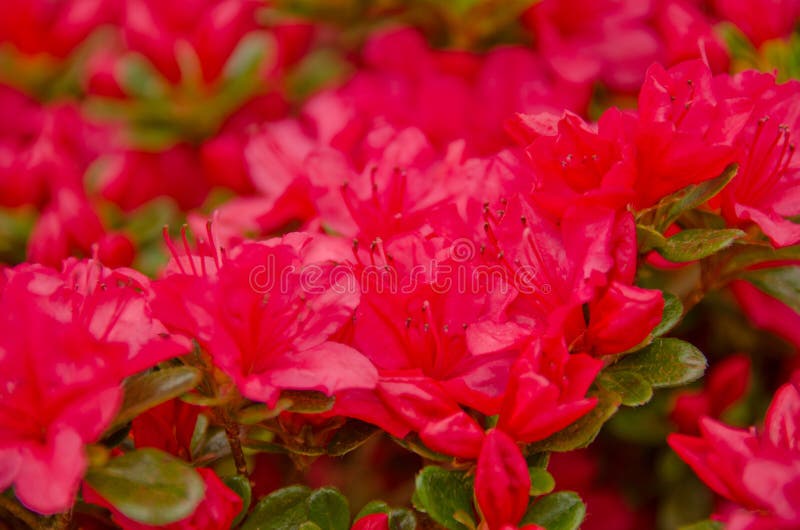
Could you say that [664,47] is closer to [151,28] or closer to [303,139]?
[303,139]

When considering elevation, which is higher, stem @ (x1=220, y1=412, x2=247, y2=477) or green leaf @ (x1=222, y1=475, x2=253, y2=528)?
stem @ (x1=220, y1=412, x2=247, y2=477)

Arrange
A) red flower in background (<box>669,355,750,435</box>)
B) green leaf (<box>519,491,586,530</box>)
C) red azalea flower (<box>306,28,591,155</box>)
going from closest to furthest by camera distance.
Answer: green leaf (<box>519,491,586,530</box>) → red flower in background (<box>669,355,750,435</box>) → red azalea flower (<box>306,28,591,155</box>)

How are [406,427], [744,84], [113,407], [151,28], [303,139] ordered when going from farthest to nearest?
[151,28]
[303,139]
[744,84]
[406,427]
[113,407]

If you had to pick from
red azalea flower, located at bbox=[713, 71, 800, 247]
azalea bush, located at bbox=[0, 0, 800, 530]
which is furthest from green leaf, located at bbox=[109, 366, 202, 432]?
red azalea flower, located at bbox=[713, 71, 800, 247]

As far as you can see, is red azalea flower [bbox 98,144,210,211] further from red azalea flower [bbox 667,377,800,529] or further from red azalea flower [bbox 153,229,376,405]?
red azalea flower [bbox 667,377,800,529]

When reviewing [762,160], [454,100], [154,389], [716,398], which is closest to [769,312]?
[716,398]

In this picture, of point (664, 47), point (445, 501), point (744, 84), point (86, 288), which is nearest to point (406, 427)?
point (445, 501)
